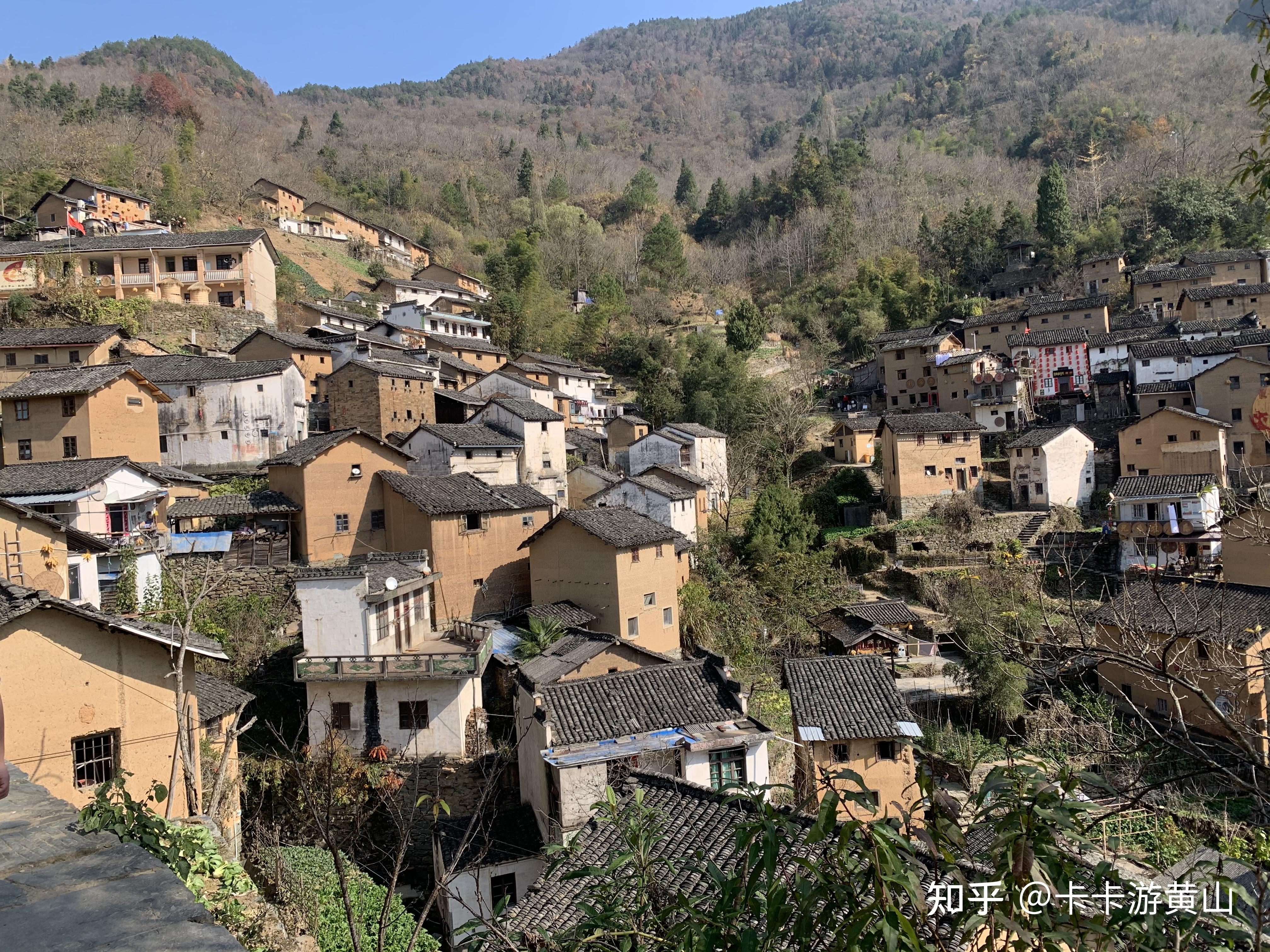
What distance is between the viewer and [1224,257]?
44594 millimetres

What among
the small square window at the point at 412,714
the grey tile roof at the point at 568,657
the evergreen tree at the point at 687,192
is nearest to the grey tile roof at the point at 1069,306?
the grey tile roof at the point at 568,657

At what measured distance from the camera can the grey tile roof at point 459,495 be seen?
69.9ft

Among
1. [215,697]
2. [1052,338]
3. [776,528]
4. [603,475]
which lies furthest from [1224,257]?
[215,697]

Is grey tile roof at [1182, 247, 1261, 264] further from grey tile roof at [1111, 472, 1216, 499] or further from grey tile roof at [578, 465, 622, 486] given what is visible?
grey tile roof at [578, 465, 622, 486]

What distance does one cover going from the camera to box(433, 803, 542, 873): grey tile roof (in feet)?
40.6

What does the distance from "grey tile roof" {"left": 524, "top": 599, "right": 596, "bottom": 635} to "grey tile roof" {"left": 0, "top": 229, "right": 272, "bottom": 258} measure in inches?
956

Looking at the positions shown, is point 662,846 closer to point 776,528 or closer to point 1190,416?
point 776,528

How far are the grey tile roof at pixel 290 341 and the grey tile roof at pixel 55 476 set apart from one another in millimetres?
10090

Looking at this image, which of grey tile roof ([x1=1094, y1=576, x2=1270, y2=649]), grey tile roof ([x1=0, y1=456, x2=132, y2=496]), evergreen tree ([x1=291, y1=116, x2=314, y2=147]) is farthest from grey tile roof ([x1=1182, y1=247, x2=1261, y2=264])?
evergreen tree ([x1=291, y1=116, x2=314, y2=147])

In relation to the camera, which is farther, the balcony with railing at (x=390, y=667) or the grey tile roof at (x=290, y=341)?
the grey tile roof at (x=290, y=341)

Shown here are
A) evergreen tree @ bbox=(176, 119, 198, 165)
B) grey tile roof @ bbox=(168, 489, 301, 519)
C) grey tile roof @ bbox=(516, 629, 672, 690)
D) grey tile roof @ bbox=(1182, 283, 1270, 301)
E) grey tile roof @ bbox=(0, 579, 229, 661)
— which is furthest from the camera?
evergreen tree @ bbox=(176, 119, 198, 165)

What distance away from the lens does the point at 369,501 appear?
72.9 feet

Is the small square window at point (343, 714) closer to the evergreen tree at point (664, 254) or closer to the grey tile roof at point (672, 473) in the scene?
the grey tile roof at point (672, 473)

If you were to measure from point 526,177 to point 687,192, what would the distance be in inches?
634
